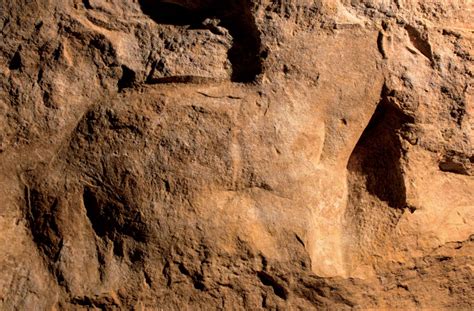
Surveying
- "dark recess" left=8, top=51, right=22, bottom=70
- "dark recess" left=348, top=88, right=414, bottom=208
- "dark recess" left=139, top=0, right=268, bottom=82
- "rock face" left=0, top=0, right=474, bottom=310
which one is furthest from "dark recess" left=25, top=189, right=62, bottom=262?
"dark recess" left=348, top=88, right=414, bottom=208

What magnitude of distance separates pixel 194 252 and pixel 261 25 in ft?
1.75

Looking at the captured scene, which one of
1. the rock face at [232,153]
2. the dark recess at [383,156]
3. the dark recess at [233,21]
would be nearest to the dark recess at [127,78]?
the rock face at [232,153]

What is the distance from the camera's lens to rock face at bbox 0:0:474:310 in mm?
1269

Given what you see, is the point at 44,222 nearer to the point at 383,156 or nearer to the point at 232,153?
the point at 232,153

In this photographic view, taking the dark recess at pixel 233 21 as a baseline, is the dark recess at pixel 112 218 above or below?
below

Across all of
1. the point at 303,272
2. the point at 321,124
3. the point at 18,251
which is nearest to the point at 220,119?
the point at 321,124

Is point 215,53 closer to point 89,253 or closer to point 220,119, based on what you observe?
point 220,119

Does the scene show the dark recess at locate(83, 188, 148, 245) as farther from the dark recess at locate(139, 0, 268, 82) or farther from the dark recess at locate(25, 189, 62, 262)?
the dark recess at locate(139, 0, 268, 82)

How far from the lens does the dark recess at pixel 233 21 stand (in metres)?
1.35

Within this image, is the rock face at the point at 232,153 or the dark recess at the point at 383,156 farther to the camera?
the dark recess at the point at 383,156

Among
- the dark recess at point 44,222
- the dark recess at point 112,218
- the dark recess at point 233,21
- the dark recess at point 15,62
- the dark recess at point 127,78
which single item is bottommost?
the dark recess at point 44,222

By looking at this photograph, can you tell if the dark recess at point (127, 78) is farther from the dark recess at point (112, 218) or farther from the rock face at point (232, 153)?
the dark recess at point (112, 218)

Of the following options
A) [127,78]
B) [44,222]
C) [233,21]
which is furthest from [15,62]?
[233,21]

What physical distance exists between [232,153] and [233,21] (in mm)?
323
